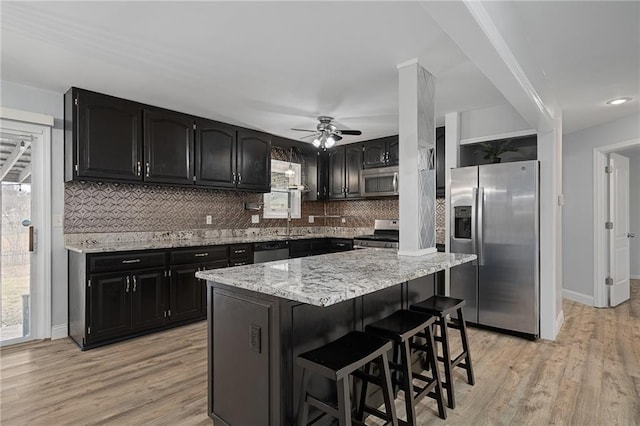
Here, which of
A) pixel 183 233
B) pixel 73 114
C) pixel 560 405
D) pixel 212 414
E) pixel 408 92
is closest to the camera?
pixel 212 414

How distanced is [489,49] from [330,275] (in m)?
1.42

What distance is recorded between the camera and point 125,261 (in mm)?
3344

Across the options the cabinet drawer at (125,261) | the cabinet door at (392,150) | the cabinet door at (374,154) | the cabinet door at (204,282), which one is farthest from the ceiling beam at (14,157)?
the cabinet door at (392,150)

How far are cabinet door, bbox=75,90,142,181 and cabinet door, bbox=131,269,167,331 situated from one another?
1.01 meters

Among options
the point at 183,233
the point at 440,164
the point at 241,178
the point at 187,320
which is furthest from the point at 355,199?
the point at 187,320

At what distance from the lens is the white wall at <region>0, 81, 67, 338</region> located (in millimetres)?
3426

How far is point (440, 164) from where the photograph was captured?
462cm

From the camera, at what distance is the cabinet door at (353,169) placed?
5.52m

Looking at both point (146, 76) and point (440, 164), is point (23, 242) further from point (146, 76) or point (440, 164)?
point (440, 164)

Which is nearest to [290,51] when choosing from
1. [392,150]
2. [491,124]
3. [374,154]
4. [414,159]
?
[414,159]

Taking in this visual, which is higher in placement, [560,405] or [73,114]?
[73,114]

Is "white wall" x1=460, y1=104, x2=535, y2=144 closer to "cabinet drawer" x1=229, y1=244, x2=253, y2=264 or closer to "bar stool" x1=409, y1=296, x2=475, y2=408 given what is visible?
"bar stool" x1=409, y1=296, x2=475, y2=408

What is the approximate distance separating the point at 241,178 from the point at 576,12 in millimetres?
3684

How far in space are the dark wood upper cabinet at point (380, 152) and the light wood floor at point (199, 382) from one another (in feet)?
8.52
